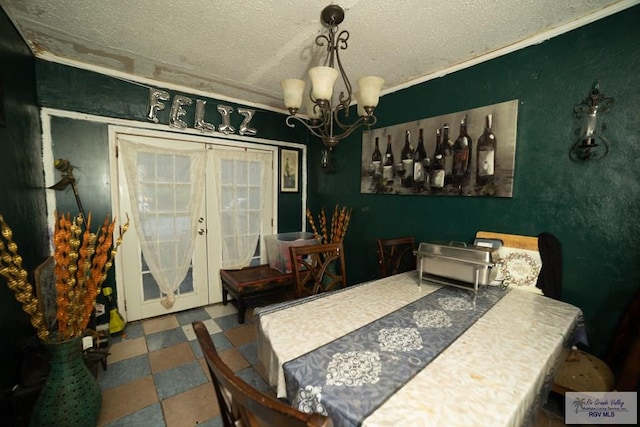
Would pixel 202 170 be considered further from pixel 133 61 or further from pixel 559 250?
pixel 559 250

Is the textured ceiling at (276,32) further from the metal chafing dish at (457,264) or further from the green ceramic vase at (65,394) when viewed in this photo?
the green ceramic vase at (65,394)

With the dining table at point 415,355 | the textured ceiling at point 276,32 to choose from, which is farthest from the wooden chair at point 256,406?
the textured ceiling at point 276,32

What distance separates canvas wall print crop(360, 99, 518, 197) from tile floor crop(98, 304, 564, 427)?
152 cm

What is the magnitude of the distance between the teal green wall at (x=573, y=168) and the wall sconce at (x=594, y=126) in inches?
1.2

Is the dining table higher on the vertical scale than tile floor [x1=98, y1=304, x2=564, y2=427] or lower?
higher

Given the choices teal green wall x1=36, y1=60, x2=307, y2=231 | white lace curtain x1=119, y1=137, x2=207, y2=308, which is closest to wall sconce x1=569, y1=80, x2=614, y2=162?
white lace curtain x1=119, y1=137, x2=207, y2=308

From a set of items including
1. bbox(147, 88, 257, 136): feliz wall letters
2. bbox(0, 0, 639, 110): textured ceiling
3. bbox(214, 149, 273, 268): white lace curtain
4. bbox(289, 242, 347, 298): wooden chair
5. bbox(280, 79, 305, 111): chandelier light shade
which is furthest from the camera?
bbox(214, 149, 273, 268): white lace curtain

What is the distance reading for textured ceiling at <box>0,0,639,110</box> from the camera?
144 cm

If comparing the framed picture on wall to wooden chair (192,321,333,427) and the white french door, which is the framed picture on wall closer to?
the white french door

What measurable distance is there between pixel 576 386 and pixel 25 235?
3.37 meters

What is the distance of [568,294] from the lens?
5.19 feet

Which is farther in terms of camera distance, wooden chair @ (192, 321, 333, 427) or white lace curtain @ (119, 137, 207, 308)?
white lace curtain @ (119, 137, 207, 308)

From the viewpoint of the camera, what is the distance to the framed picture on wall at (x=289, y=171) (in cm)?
336

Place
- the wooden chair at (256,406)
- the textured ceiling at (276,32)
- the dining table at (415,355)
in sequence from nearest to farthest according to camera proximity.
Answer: the wooden chair at (256,406) < the dining table at (415,355) < the textured ceiling at (276,32)
